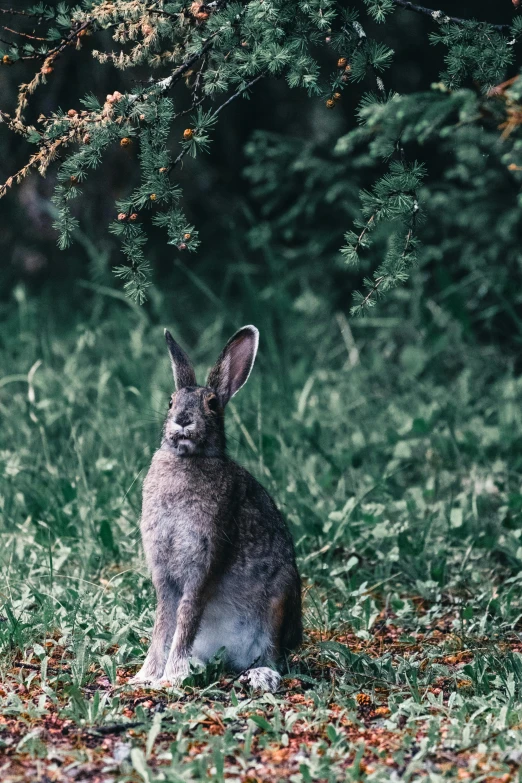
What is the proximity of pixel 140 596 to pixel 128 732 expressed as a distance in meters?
1.19

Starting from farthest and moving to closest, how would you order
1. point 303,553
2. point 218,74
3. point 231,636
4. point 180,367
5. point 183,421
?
point 303,553, point 180,367, point 231,636, point 183,421, point 218,74

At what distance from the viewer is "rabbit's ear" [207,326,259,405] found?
4.30m

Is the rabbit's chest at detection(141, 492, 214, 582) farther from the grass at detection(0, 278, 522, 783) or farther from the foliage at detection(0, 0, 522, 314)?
the foliage at detection(0, 0, 522, 314)

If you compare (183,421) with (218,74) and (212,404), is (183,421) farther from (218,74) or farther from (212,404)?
(218,74)

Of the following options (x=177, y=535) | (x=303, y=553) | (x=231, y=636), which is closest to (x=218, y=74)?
(x=177, y=535)

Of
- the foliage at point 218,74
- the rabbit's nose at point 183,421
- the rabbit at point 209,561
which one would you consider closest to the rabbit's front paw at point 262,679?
the rabbit at point 209,561

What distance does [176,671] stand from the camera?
12.9 ft

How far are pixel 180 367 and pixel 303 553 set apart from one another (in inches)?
50.9

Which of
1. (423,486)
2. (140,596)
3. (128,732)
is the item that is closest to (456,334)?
(423,486)

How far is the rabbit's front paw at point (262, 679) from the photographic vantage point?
393 centimetres

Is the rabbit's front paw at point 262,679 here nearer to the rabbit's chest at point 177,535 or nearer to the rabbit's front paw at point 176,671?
the rabbit's front paw at point 176,671

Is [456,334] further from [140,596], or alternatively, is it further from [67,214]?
[67,214]

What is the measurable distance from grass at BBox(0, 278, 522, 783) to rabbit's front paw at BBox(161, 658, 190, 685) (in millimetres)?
58

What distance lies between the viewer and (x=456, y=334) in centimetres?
791
